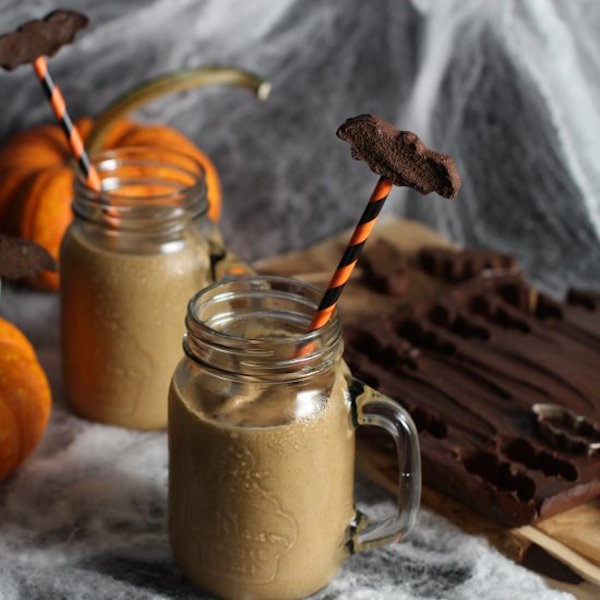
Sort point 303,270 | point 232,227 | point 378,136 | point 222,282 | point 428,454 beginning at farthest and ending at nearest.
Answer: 1. point 232,227
2. point 303,270
3. point 428,454
4. point 222,282
5. point 378,136

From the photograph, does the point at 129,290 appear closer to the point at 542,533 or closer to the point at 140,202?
the point at 140,202

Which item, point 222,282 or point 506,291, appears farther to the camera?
point 506,291

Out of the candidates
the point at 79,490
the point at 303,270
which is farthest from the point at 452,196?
the point at 303,270

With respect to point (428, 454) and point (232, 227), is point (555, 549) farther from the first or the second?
point (232, 227)

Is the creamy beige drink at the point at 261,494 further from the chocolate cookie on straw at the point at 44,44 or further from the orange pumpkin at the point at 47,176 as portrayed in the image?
the orange pumpkin at the point at 47,176

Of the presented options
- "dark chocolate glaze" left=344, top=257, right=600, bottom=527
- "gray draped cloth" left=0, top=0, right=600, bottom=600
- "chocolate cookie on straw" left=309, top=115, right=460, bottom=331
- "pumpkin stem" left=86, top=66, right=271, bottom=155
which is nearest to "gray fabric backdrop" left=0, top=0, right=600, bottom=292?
"gray draped cloth" left=0, top=0, right=600, bottom=600

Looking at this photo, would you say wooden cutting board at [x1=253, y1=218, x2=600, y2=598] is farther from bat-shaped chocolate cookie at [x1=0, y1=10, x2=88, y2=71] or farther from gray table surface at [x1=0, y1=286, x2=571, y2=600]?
bat-shaped chocolate cookie at [x1=0, y1=10, x2=88, y2=71]

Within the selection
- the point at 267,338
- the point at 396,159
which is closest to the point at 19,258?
the point at 267,338
